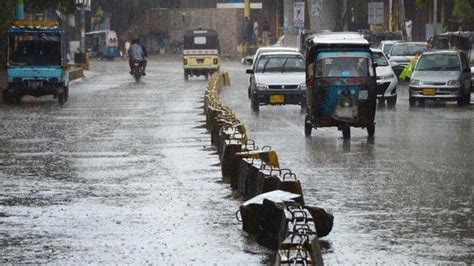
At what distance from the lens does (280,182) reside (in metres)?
14.8

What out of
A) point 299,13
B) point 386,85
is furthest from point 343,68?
point 299,13

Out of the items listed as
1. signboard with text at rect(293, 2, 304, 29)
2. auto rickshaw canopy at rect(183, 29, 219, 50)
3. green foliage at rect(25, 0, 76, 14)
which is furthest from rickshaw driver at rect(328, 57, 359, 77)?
signboard with text at rect(293, 2, 304, 29)

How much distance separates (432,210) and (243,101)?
87.7ft

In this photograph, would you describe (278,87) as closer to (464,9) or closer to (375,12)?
(464,9)

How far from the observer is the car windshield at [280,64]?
126ft

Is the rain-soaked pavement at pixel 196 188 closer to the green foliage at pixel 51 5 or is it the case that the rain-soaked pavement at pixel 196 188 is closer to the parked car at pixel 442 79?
the parked car at pixel 442 79

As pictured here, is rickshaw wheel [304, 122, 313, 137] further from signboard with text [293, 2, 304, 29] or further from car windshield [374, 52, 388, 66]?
signboard with text [293, 2, 304, 29]

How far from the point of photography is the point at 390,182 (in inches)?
738

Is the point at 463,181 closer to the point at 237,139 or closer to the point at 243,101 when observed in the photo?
the point at 237,139

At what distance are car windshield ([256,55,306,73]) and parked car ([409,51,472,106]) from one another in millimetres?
3570

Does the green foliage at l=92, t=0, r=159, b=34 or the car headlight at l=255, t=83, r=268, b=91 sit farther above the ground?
the green foliage at l=92, t=0, r=159, b=34

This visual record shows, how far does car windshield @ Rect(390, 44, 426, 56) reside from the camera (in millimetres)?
55375

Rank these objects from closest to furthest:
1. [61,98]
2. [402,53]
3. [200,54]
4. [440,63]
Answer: [61,98]
[440,63]
[402,53]
[200,54]

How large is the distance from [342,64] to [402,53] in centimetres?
2819
